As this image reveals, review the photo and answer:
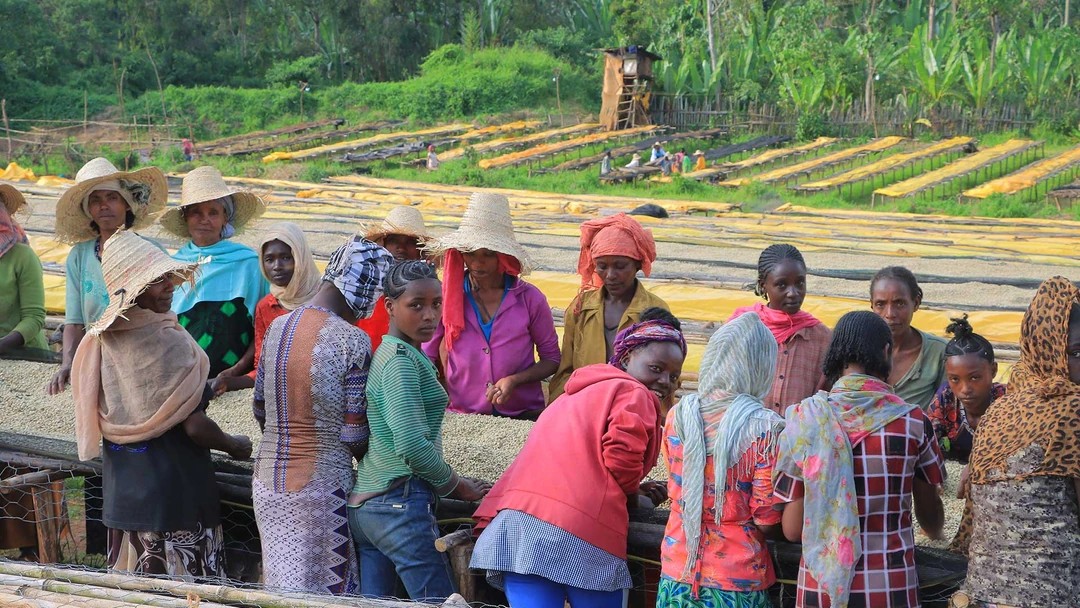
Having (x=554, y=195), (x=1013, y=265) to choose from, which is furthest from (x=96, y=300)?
(x=554, y=195)

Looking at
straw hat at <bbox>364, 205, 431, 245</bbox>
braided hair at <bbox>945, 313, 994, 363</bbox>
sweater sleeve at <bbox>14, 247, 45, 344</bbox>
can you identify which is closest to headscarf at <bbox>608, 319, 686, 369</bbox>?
braided hair at <bbox>945, 313, 994, 363</bbox>

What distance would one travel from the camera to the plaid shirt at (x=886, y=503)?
2.20 meters

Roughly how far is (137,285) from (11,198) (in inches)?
87.8

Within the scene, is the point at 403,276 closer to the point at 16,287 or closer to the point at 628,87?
the point at 16,287

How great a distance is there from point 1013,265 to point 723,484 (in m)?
6.28

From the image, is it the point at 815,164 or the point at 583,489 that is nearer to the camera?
the point at 583,489

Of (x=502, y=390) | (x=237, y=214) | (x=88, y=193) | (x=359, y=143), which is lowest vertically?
(x=502, y=390)

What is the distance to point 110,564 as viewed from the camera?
10.2ft

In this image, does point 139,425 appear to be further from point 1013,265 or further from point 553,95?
point 553,95

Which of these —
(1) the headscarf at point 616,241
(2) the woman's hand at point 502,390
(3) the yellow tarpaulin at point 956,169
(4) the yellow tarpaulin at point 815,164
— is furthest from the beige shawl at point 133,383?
(4) the yellow tarpaulin at point 815,164

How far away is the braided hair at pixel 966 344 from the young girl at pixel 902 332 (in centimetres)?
25

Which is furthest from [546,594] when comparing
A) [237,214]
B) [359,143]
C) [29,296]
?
[359,143]

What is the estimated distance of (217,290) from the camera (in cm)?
394

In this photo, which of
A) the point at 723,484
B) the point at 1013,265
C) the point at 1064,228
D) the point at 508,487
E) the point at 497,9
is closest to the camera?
the point at 723,484
